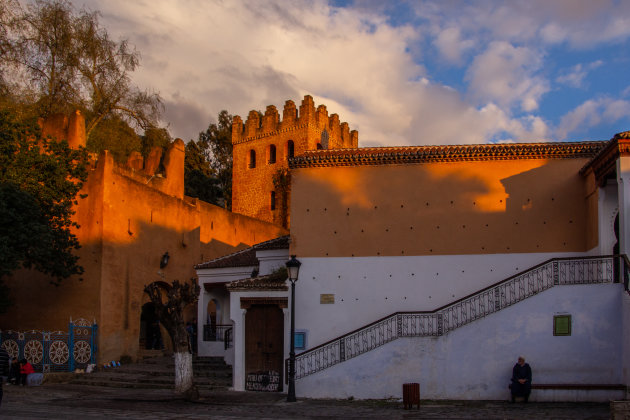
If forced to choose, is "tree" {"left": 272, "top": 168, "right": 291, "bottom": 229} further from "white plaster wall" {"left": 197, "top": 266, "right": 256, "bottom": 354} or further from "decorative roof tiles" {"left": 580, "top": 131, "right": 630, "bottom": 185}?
"decorative roof tiles" {"left": 580, "top": 131, "right": 630, "bottom": 185}

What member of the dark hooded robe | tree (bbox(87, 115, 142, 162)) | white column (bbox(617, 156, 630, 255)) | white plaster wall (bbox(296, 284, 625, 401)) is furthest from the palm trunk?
tree (bbox(87, 115, 142, 162))

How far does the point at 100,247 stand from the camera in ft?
76.2

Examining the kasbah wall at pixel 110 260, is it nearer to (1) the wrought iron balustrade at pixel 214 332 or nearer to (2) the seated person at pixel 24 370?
(1) the wrought iron balustrade at pixel 214 332

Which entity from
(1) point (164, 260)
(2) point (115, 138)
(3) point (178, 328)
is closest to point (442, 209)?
(3) point (178, 328)

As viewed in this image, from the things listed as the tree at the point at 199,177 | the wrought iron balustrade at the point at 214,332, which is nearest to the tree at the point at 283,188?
the tree at the point at 199,177

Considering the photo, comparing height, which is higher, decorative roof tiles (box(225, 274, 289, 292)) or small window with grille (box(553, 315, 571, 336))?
decorative roof tiles (box(225, 274, 289, 292))

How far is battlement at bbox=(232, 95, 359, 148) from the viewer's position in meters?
52.4

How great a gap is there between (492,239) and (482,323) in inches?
127

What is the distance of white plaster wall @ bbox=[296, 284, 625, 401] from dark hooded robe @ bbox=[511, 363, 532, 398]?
274 millimetres

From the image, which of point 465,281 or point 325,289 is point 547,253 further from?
point 325,289

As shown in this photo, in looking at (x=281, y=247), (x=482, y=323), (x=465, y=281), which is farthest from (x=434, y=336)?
(x=281, y=247)

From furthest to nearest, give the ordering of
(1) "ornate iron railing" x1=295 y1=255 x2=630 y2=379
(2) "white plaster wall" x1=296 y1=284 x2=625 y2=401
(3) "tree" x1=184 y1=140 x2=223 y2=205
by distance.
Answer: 1. (3) "tree" x1=184 y1=140 x2=223 y2=205
2. (1) "ornate iron railing" x1=295 y1=255 x2=630 y2=379
3. (2) "white plaster wall" x1=296 y1=284 x2=625 y2=401

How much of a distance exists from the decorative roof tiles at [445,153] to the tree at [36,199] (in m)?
7.26

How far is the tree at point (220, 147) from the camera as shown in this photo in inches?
2311
